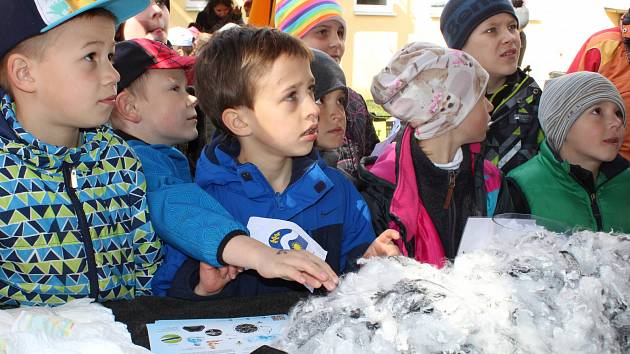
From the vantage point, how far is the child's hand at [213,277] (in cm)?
180

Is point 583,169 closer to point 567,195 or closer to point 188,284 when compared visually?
point 567,195

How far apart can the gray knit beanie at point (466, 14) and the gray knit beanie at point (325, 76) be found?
103cm

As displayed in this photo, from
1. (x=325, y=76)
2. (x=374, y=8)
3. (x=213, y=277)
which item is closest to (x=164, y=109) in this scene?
(x=325, y=76)

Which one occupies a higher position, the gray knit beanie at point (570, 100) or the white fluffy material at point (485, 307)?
the white fluffy material at point (485, 307)

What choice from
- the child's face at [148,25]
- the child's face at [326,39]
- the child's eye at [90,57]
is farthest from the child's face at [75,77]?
the child's face at [148,25]

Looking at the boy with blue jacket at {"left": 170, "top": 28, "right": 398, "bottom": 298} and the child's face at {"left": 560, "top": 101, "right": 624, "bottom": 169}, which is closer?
the boy with blue jacket at {"left": 170, "top": 28, "right": 398, "bottom": 298}

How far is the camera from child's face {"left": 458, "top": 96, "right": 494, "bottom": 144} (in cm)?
273

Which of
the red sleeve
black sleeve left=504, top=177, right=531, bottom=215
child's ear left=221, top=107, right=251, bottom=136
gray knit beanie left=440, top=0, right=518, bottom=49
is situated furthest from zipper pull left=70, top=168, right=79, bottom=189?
the red sleeve

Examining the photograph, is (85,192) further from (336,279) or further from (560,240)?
(560,240)

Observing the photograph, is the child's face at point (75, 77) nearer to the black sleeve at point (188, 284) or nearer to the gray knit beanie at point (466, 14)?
the black sleeve at point (188, 284)

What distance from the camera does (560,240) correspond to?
1455 millimetres

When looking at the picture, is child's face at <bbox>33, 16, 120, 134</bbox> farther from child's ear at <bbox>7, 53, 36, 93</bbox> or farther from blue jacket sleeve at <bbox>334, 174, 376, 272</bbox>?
blue jacket sleeve at <bbox>334, 174, 376, 272</bbox>

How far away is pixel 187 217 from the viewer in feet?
6.05

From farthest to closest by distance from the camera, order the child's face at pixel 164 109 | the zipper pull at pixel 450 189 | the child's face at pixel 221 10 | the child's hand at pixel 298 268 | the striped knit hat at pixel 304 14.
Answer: the child's face at pixel 221 10 → the striped knit hat at pixel 304 14 → the child's face at pixel 164 109 → the zipper pull at pixel 450 189 → the child's hand at pixel 298 268
